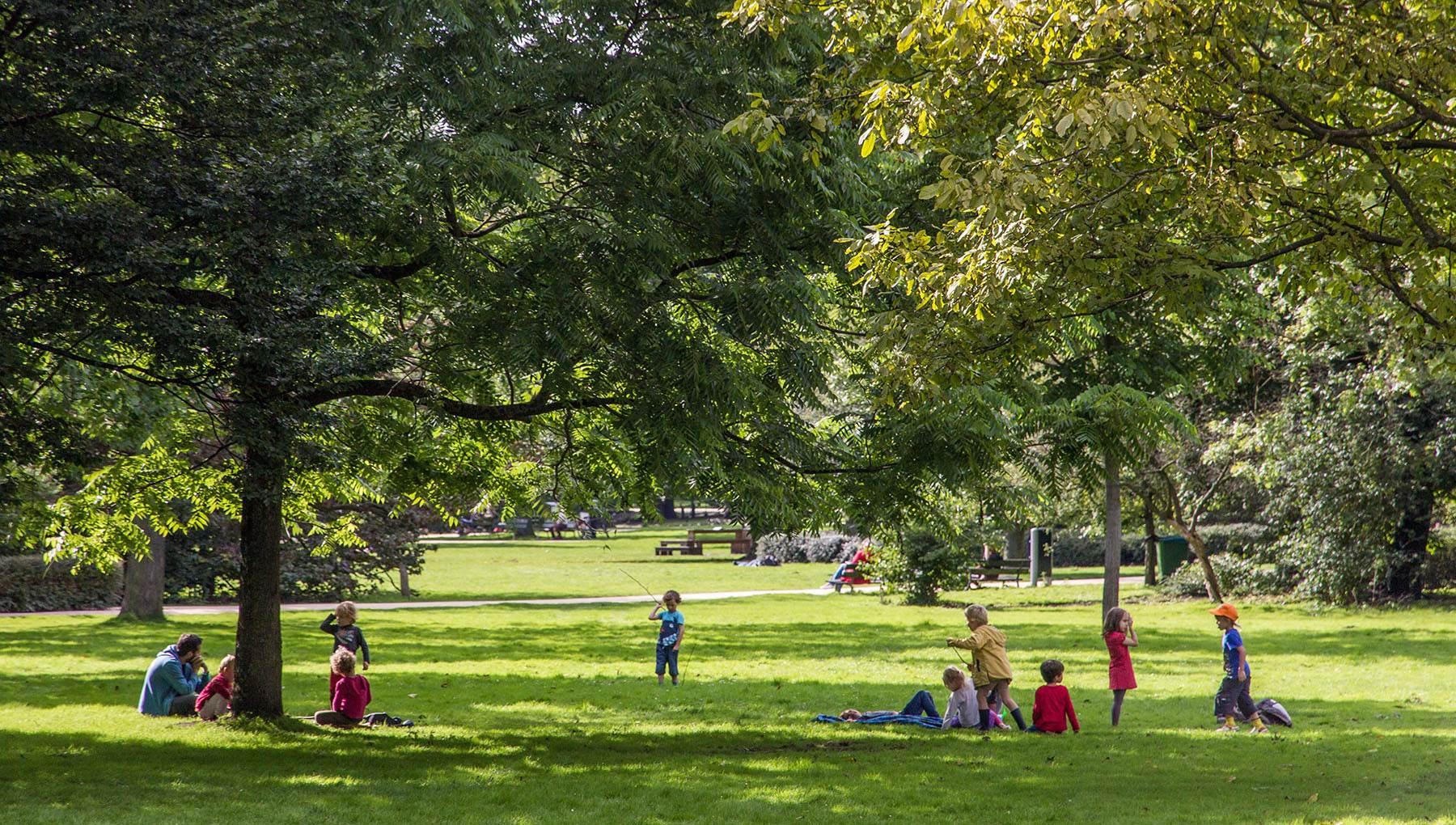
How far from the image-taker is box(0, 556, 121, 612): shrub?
26.8 metres

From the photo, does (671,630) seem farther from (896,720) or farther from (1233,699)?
(1233,699)

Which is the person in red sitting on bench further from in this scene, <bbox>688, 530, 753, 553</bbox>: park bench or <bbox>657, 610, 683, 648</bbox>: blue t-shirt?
<bbox>657, 610, 683, 648</bbox>: blue t-shirt

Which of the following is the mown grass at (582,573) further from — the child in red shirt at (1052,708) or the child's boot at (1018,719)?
the child in red shirt at (1052,708)

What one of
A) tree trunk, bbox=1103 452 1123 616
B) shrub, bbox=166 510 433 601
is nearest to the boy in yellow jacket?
tree trunk, bbox=1103 452 1123 616

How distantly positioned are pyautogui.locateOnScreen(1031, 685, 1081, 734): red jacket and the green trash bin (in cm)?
2349

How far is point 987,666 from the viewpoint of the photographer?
13.2 meters

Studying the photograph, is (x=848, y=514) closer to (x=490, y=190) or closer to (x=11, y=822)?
(x=490, y=190)

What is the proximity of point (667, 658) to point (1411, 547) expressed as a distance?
57.0 ft

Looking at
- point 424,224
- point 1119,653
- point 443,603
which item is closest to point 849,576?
point 443,603

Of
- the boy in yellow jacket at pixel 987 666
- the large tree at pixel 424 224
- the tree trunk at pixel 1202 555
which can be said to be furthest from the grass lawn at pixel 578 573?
the large tree at pixel 424 224

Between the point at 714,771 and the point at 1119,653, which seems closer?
the point at 714,771

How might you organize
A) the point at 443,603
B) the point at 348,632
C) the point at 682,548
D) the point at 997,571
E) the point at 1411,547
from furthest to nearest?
1. the point at 682,548
2. the point at 997,571
3. the point at 443,603
4. the point at 1411,547
5. the point at 348,632

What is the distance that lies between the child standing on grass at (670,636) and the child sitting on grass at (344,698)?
160 inches

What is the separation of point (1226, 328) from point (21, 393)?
33.7ft
